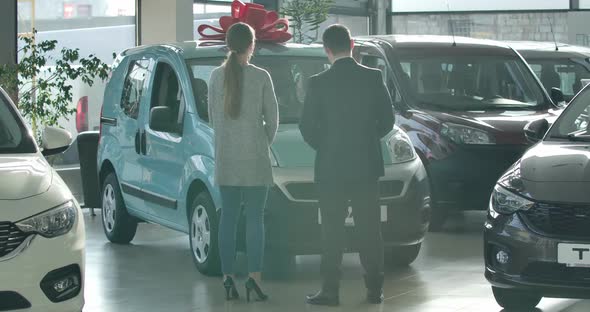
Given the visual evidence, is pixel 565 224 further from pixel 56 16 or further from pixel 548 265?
pixel 56 16

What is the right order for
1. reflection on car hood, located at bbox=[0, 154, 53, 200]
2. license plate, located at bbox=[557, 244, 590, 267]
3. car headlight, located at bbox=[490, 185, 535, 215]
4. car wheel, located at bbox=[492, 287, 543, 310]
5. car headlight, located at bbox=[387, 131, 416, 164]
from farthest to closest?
1. car headlight, located at bbox=[387, 131, 416, 164]
2. car wheel, located at bbox=[492, 287, 543, 310]
3. car headlight, located at bbox=[490, 185, 535, 215]
4. license plate, located at bbox=[557, 244, 590, 267]
5. reflection on car hood, located at bbox=[0, 154, 53, 200]

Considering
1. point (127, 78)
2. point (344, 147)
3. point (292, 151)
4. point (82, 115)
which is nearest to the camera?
point (344, 147)

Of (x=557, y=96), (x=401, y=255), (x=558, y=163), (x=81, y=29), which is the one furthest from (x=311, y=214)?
(x=81, y=29)

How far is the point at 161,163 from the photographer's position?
9.27 m

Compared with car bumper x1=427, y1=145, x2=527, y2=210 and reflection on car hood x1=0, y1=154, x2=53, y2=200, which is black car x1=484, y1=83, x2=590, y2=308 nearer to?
reflection on car hood x1=0, y1=154, x2=53, y2=200

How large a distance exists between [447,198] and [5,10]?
199 inches

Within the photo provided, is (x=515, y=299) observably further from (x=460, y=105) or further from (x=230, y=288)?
(x=460, y=105)

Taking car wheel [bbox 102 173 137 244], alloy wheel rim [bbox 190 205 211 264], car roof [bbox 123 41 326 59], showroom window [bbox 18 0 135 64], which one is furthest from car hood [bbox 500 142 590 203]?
showroom window [bbox 18 0 135 64]

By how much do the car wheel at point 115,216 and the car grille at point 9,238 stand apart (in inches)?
175

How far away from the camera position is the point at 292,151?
8430mm

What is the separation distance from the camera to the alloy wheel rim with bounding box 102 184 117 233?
10383 mm

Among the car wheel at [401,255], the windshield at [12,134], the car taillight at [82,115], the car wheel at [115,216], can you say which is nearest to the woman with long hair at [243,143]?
→ the windshield at [12,134]

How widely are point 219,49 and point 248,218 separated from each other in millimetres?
2084

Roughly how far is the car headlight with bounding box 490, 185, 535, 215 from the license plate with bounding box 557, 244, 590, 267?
1.07ft
